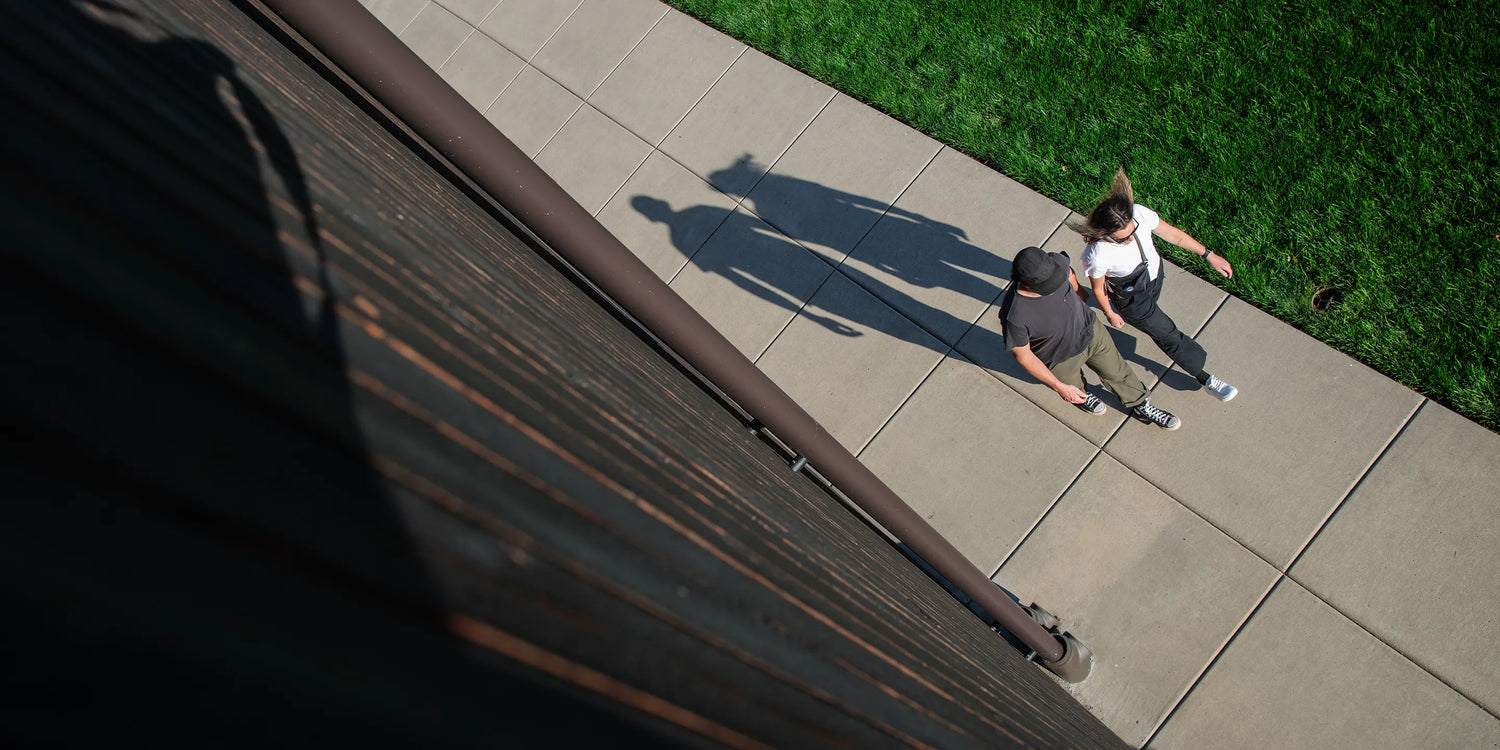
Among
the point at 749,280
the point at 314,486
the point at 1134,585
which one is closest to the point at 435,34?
the point at 749,280

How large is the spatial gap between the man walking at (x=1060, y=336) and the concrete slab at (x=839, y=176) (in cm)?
191

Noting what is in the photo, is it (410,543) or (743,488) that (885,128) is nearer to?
(743,488)

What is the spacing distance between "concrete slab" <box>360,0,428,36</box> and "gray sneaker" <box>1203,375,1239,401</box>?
8929 millimetres

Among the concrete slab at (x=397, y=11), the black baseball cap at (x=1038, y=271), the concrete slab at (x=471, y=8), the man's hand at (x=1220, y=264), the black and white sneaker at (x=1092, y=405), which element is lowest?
the concrete slab at (x=397, y=11)

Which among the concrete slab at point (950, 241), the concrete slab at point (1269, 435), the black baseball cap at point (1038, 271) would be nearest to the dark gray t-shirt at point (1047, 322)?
the black baseball cap at point (1038, 271)

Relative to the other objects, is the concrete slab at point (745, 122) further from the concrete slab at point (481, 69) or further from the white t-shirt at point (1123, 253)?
the white t-shirt at point (1123, 253)

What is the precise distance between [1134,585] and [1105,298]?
1.71m

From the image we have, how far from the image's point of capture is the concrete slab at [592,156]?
25.3 feet

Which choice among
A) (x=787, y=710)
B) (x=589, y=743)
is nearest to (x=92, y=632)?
(x=589, y=743)

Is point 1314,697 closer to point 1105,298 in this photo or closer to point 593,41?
point 1105,298

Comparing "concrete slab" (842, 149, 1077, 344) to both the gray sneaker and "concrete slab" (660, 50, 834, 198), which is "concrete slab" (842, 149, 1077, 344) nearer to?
"concrete slab" (660, 50, 834, 198)

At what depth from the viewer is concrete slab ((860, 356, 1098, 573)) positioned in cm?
559

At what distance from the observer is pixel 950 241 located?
6.49 meters

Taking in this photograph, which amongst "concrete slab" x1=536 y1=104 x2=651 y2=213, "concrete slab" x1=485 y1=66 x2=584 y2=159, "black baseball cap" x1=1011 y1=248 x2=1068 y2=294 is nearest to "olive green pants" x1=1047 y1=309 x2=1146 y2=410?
"black baseball cap" x1=1011 y1=248 x2=1068 y2=294
